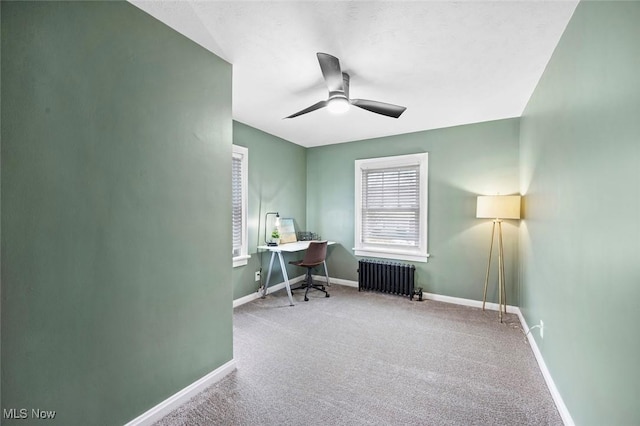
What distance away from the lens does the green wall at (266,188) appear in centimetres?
383

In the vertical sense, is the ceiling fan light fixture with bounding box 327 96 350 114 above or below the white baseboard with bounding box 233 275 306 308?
above

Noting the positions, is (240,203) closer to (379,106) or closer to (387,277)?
(379,106)

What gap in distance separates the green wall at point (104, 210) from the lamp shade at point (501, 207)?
302cm

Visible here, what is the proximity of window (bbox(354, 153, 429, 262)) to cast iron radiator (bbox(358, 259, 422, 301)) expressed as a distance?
0.19 m

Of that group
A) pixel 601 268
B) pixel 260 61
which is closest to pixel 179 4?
pixel 260 61

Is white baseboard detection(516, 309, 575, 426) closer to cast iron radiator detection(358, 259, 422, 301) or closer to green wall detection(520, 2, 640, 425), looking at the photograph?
green wall detection(520, 2, 640, 425)

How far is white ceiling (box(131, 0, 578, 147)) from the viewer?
1.63m

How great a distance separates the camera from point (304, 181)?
5.05 metres

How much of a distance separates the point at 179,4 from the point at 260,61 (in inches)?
27.4

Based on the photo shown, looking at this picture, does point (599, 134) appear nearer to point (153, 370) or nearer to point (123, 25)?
point (123, 25)

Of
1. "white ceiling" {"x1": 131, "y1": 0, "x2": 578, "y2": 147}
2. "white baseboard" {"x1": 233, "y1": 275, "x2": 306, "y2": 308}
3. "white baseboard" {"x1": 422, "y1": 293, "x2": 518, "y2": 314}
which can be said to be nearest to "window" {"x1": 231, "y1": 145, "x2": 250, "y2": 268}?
"white baseboard" {"x1": 233, "y1": 275, "x2": 306, "y2": 308}

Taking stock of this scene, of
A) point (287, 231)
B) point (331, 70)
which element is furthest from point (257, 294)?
point (331, 70)

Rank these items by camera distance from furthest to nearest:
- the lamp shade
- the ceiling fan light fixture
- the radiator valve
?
the radiator valve
the lamp shade
the ceiling fan light fixture

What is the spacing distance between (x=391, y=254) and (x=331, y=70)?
10.1 ft
